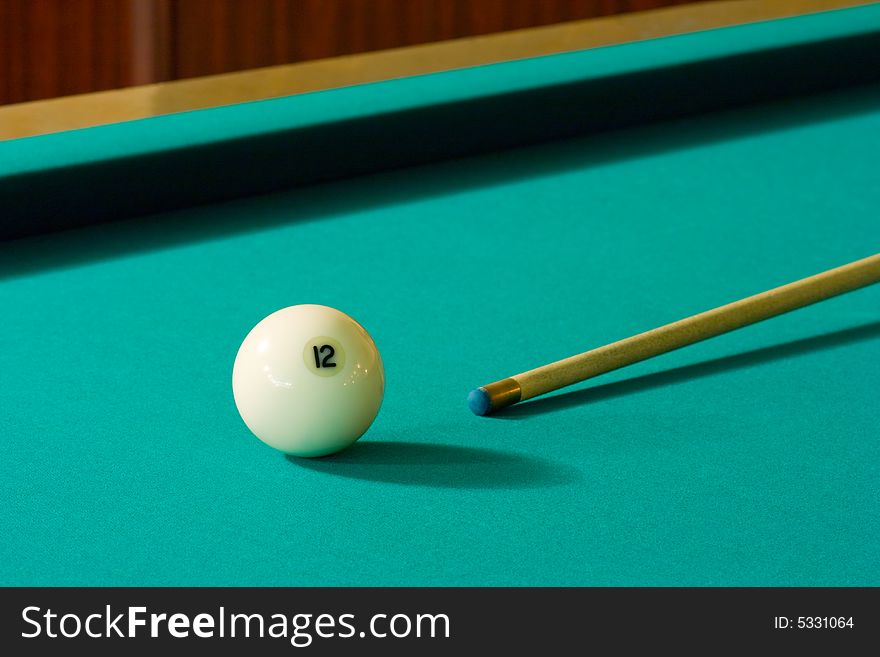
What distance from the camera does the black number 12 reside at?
146 cm

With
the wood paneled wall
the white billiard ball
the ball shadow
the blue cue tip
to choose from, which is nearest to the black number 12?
the white billiard ball

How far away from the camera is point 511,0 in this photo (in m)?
4.65

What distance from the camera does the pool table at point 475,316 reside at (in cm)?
132

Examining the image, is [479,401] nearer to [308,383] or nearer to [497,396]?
[497,396]

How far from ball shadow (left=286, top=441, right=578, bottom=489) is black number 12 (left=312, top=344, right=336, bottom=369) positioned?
0.11 meters

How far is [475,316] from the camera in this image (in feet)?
6.57

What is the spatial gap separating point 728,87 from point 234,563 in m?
2.10

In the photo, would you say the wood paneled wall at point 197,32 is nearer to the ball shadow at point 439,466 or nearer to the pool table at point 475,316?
the pool table at point 475,316

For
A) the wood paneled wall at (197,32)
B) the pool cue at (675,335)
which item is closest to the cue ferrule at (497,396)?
the pool cue at (675,335)

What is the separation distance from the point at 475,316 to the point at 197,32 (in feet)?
7.19

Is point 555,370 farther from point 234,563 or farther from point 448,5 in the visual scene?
point 448,5

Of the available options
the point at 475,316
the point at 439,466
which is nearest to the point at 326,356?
the point at 439,466

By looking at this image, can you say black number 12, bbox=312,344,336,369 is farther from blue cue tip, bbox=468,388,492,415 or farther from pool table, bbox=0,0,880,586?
blue cue tip, bbox=468,388,492,415
